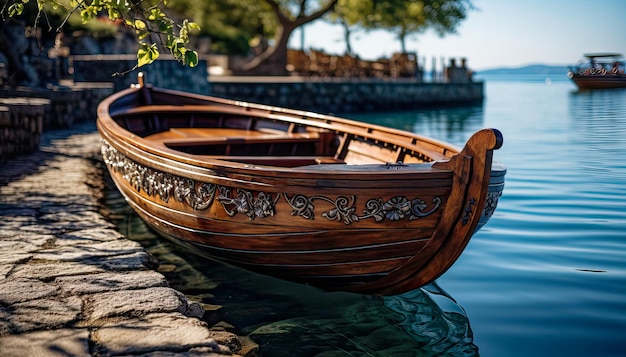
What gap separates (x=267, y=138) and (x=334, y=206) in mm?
2748

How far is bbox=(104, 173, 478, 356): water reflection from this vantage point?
3.92 meters

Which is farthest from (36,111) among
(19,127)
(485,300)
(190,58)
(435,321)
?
(485,300)

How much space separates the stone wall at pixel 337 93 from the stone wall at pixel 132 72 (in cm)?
273

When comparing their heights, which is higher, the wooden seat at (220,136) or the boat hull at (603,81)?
the boat hull at (603,81)

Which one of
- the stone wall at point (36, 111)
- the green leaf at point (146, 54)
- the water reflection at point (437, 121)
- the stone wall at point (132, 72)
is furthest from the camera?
the water reflection at point (437, 121)

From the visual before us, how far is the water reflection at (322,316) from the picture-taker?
3.92 metres

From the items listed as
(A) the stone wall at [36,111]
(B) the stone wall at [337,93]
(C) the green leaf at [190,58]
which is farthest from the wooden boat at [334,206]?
(B) the stone wall at [337,93]

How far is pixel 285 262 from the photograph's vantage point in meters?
4.20

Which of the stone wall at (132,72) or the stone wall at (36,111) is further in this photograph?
the stone wall at (132,72)

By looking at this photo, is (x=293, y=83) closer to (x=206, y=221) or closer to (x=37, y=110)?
(x=37, y=110)

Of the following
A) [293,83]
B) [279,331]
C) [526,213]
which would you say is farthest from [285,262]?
[293,83]

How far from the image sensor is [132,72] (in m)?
14.8

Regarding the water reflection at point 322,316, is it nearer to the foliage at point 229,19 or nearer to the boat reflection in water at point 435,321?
the boat reflection in water at point 435,321

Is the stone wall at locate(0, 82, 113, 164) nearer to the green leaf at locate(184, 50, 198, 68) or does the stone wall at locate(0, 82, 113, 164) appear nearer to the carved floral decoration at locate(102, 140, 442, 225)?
the carved floral decoration at locate(102, 140, 442, 225)
